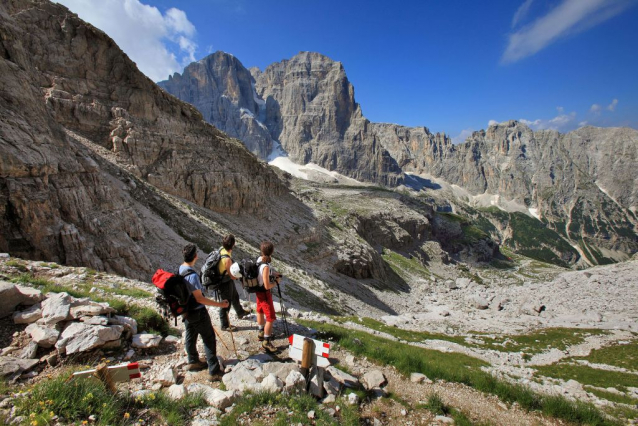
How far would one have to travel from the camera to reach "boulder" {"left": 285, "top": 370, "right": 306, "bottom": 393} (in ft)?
23.3

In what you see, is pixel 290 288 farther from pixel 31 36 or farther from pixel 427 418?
pixel 31 36

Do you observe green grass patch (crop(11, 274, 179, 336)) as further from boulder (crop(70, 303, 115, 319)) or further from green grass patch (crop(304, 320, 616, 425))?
green grass patch (crop(304, 320, 616, 425))

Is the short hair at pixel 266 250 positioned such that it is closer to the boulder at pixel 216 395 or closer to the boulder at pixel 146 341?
the boulder at pixel 216 395

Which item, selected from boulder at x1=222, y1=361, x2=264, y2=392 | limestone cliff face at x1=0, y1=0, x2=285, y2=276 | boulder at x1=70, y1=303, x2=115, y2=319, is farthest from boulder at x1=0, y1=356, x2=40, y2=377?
limestone cliff face at x1=0, y1=0, x2=285, y2=276

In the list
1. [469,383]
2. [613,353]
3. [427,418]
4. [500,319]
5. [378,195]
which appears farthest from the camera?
[378,195]

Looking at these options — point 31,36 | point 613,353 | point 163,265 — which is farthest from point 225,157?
point 613,353

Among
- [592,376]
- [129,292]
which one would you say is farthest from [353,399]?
[592,376]

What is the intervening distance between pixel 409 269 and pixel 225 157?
191 ft

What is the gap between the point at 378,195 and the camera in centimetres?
13662

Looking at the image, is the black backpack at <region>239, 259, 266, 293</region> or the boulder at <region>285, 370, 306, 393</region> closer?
the boulder at <region>285, 370, 306, 393</region>

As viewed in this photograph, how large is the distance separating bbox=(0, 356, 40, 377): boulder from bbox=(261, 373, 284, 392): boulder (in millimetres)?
4823

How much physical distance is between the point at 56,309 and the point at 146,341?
Result: 225 cm

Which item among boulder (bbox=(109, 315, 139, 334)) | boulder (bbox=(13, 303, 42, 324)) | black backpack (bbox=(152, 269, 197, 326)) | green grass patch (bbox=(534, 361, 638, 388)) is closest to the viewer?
black backpack (bbox=(152, 269, 197, 326))

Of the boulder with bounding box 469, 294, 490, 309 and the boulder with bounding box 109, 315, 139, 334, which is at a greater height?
the boulder with bounding box 109, 315, 139, 334
